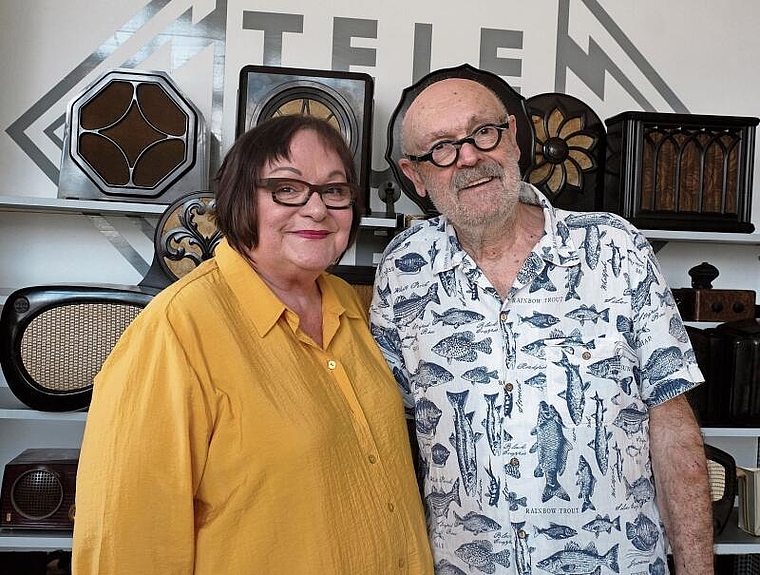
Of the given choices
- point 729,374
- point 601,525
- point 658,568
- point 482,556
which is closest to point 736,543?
point 729,374

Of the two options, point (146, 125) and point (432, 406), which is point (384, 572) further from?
point (146, 125)

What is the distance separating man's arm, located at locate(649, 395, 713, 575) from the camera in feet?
4.66

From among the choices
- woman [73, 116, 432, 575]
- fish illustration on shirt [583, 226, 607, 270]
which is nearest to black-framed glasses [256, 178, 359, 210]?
woman [73, 116, 432, 575]

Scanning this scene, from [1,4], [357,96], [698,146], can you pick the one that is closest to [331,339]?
[357,96]

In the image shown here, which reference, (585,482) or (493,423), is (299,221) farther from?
(585,482)

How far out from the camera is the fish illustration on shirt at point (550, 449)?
138cm

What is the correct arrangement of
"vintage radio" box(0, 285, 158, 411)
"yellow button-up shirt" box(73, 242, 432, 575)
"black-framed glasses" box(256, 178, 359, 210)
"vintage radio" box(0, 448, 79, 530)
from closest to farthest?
1. "yellow button-up shirt" box(73, 242, 432, 575)
2. "black-framed glasses" box(256, 178, 359, 210)
3. "vintage radio" box(0, 285, 158, 411)
4. "vintage radio" box(0, 448, 79, 530)

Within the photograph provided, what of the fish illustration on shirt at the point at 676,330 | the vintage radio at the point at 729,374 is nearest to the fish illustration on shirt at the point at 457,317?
the fish illustration on shirt at the point at 676,330

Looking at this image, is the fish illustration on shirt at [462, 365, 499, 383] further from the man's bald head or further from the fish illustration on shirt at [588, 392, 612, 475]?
the man's bald head

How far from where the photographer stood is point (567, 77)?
2598mm

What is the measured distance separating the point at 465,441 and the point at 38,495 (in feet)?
3.95

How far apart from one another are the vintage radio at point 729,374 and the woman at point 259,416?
1.27 meters

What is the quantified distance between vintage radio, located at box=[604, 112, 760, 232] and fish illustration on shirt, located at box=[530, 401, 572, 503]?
103cm

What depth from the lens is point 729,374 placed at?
2.26 meters
